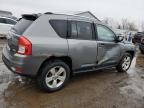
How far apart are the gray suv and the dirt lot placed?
0.34 m

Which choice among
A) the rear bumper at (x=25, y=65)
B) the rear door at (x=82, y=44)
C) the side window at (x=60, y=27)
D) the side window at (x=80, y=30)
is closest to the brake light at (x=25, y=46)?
the rear bumper at (x=25, y=65)

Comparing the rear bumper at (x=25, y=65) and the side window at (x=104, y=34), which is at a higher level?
the side window at (x=104, y=34)

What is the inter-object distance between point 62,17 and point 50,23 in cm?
41

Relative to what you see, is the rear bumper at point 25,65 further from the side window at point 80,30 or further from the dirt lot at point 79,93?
the side window at point 80,30

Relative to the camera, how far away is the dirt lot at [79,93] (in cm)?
374

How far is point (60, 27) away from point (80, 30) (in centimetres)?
65

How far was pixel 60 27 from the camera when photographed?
4.19m

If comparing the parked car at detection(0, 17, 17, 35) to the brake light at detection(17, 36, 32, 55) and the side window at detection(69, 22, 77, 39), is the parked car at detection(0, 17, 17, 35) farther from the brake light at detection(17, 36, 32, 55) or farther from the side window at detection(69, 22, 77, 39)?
the brake light at detection(17, 36, 32, 55)

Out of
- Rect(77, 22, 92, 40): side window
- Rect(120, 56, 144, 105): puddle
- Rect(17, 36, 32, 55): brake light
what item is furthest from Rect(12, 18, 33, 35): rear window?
Rect(120, 56, 144, 105): puddle

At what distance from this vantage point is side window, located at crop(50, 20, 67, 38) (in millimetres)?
4102

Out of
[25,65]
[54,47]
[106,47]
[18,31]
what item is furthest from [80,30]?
[25,65]

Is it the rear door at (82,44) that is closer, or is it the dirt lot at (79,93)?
the dirt lot at (79,93)

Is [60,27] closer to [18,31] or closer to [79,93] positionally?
[18,31]

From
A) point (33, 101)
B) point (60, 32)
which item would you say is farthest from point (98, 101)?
point (60, 32)
